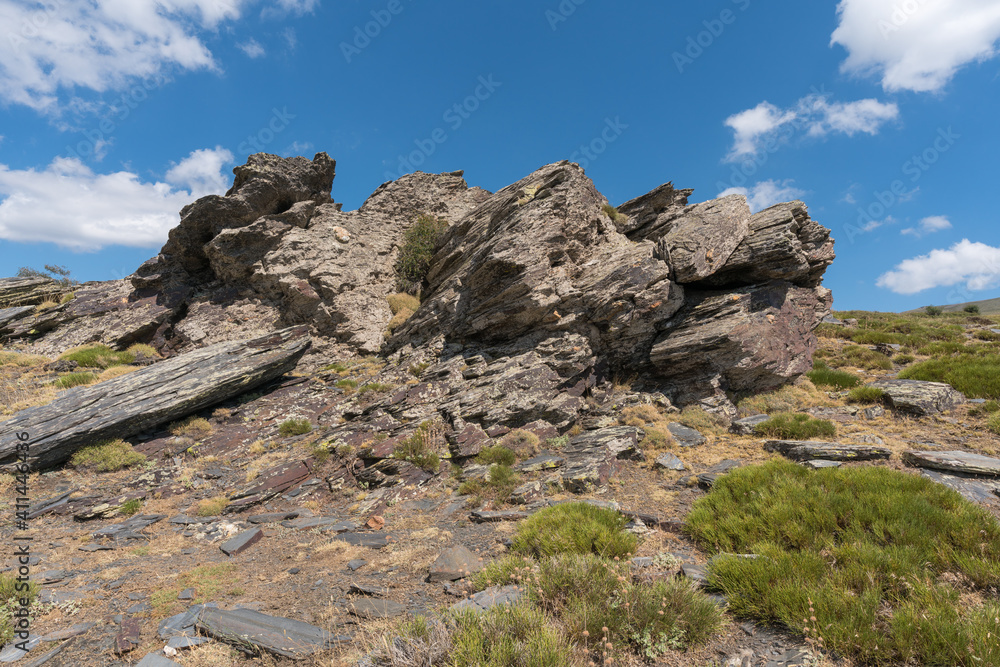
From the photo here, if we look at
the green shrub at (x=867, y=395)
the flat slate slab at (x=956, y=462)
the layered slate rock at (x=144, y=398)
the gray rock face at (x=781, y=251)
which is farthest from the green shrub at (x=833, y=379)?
the layered slate rock at (x=144, y=398)

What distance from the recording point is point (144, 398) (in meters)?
15.9

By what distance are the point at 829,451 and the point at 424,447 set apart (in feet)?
39.2

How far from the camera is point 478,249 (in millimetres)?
21031

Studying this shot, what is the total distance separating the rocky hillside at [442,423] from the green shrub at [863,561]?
77 mm

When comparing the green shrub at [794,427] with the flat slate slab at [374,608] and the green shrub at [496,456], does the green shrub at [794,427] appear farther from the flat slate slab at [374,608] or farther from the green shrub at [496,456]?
the flat slate slab at [374,608]

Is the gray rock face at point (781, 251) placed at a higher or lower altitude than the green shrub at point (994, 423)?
higher

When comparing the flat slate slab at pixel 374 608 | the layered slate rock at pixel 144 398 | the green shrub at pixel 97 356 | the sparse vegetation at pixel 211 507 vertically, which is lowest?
the sparse vegetation at pixel 211 507

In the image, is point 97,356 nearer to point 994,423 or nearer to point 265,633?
point 265,633

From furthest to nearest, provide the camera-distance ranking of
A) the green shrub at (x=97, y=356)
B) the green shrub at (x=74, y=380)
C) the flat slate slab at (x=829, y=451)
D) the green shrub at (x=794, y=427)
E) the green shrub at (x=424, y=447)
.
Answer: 1. the green shrub at (x=97, y=356)
2. the green shrub at (x=74, y=380)
3. the green shrub at (x=424, y=447)
4. the green shrub at (x=794, y=427)
5. the flat slate slab at (x=829, y=451)

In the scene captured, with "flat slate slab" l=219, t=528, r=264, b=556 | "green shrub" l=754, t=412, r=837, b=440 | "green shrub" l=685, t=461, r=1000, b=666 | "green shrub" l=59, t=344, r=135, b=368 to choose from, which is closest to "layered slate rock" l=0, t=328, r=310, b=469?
"green shrub" l=59, t=344, r=135, b=368

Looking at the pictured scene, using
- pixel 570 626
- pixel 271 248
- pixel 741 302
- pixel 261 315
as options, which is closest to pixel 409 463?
pixel 570 626

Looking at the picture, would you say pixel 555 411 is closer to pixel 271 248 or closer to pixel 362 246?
pixel 362 246

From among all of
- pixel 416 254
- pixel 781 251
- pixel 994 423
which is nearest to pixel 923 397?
pixel 994 423

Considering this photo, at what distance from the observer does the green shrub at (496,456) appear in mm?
12648
